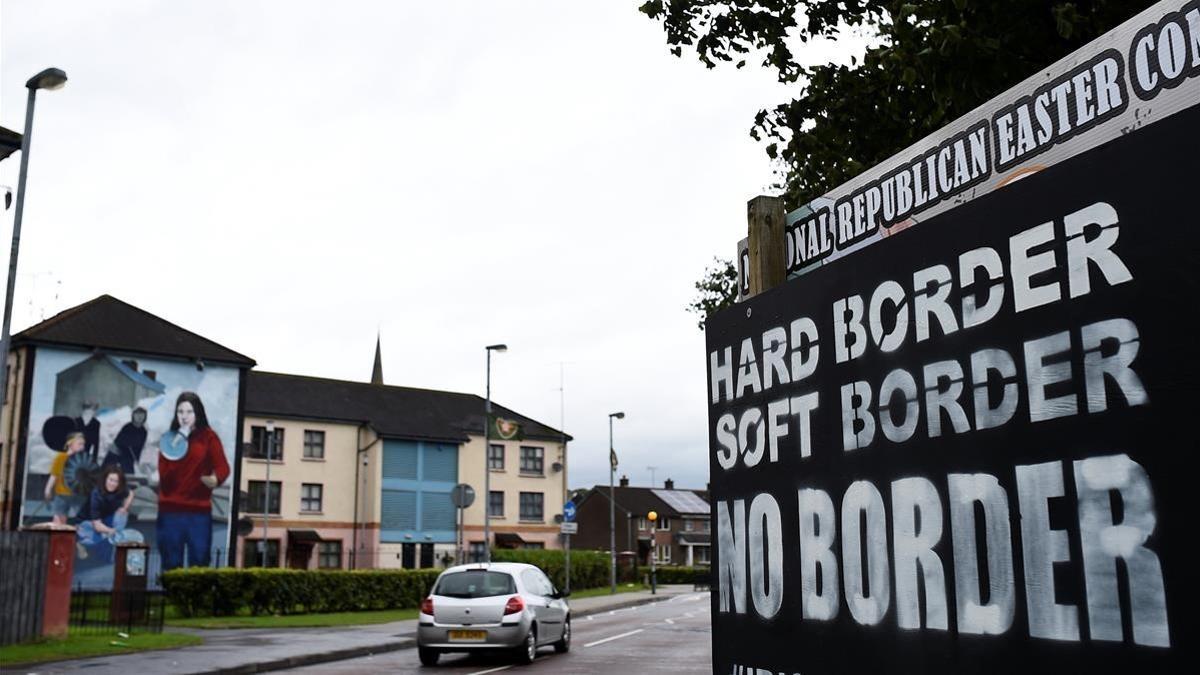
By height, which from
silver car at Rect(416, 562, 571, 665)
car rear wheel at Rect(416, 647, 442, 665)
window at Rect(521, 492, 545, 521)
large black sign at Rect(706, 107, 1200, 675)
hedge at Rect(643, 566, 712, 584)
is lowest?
hedge at Rect(643, 566, 712, 584)

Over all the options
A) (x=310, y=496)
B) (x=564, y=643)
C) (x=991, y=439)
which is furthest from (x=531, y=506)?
(x=991, y=439)

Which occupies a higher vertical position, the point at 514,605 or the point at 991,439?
the point at 991,439

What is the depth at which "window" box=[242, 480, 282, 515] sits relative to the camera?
5425cm

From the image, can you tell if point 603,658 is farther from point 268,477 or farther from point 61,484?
point 268,477

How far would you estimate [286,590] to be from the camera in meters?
30.7

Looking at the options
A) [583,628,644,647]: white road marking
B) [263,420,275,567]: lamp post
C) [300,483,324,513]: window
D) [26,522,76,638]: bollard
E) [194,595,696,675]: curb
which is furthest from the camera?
[300,483,324,513]: window

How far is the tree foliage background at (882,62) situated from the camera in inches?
265

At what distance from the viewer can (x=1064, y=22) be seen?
5.89 metres

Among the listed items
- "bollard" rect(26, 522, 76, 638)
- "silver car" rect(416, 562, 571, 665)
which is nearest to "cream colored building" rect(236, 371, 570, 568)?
"bollard" rect(26, 522, 76, 638)

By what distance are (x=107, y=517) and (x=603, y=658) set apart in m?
31.9

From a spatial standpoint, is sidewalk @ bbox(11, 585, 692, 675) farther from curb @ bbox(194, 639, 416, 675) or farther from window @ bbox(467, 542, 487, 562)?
window @ bbox(467, 542, 487, 562)

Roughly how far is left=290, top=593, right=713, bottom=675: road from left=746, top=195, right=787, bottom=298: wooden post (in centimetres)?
1239

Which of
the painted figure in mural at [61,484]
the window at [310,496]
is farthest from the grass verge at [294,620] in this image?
the window at [310,496]

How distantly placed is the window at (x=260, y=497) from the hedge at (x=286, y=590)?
71.8ft
